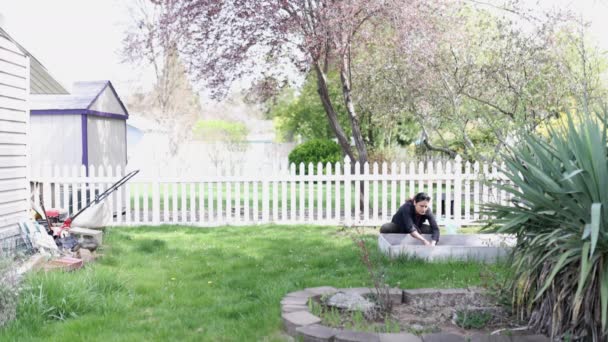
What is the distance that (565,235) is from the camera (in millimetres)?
3689

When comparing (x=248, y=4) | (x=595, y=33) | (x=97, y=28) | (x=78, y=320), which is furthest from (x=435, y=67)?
(x=97, y=28)

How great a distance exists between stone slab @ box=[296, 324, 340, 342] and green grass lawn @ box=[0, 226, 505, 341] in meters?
0.21

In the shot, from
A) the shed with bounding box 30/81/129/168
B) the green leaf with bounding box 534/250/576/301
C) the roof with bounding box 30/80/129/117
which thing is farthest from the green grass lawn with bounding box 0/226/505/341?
the roof with bounding box 30/80/129/117

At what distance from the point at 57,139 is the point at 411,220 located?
25.4 feet

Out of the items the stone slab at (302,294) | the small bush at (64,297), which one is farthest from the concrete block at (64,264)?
the stone slab at (302,294)

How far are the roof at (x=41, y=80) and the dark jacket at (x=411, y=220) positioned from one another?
17.4ft

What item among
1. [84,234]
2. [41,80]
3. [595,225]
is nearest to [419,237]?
[595,225]

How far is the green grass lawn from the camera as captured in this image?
14.5ft

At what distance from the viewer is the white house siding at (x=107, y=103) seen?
11.9 meters

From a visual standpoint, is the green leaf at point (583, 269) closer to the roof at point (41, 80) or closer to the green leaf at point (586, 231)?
the green leaf at point (586, 231)

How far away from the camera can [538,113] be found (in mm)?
10562

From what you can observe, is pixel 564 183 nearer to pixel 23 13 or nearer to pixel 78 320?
pixel 78 320

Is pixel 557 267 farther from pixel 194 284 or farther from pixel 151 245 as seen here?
pixel 151 245

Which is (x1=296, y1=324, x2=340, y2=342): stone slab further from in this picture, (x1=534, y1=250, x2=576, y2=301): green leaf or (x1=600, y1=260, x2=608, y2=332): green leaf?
(x1=600, y1=260, x2=608, y2=332): green leaf
